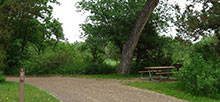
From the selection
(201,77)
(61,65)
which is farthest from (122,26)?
(201,77)

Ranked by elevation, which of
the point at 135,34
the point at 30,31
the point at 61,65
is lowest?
the point at 61,65

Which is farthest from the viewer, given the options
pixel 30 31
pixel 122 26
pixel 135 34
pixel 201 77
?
pixel 30 31

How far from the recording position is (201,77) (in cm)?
807

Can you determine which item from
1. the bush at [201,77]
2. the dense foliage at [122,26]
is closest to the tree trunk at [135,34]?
the dense foliage at [122,26]

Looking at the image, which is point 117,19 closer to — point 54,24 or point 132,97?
point 54,24

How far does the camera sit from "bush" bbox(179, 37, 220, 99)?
26.2 ft

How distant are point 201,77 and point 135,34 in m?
7.81

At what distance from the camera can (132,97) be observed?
300 inches

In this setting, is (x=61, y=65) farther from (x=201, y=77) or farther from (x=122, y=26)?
(x=201, y=77)

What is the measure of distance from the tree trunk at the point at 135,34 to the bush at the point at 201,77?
20.4 ft

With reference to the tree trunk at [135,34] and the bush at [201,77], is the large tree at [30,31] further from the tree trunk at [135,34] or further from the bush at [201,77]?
the bush at [201,77]

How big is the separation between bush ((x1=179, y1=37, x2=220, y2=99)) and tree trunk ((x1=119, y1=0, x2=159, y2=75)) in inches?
245

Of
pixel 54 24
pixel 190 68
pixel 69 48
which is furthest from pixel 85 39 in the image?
Result: pixel 190 68

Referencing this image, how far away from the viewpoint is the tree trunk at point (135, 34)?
1470cm
